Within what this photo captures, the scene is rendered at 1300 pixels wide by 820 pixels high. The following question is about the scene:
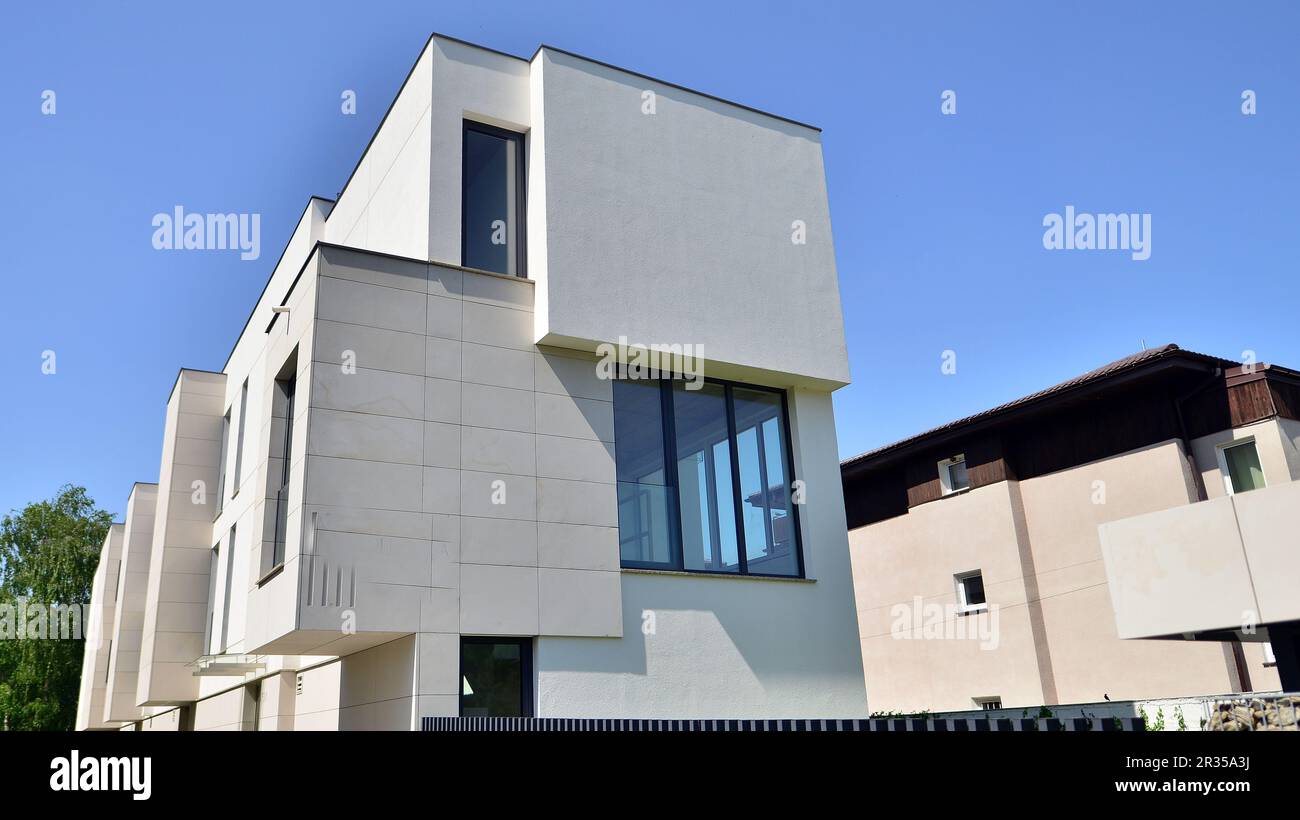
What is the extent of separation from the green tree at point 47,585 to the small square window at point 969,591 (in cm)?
3317

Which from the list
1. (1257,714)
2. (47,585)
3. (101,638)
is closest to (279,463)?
(1257,714)

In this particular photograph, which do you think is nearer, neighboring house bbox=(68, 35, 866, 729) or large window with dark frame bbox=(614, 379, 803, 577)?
neighboring house bbox=(68, 35, 866, 729)

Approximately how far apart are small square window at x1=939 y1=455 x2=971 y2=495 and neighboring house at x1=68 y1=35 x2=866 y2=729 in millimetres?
10398

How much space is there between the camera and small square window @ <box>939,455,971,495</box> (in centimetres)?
2230

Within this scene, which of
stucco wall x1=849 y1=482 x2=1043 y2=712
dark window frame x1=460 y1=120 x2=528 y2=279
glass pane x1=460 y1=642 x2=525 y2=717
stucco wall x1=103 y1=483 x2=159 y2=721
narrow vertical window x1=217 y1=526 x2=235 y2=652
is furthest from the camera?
stucco wall x1=103 y1=483 x2=159 y2=721

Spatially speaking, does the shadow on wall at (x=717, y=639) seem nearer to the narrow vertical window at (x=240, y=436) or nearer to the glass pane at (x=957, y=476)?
the narrow vertical window at (x=240, y=436)

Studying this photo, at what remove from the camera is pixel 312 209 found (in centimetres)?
1638

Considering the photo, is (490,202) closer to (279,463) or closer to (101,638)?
(279,463)

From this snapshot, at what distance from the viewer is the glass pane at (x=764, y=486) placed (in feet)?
40.3

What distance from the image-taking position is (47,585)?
123ft

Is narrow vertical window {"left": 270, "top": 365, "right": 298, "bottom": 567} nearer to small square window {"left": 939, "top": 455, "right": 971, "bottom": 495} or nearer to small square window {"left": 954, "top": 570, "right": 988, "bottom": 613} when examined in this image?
small square window {"left": 954, "top": 570, "right": 988, "bottom": 613}

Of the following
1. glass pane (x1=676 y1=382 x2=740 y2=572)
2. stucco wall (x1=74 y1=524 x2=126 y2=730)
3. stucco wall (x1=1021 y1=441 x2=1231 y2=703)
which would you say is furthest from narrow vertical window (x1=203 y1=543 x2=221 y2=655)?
stucco wall (x1=1021 y1=441 x2=1231 y2=703)
